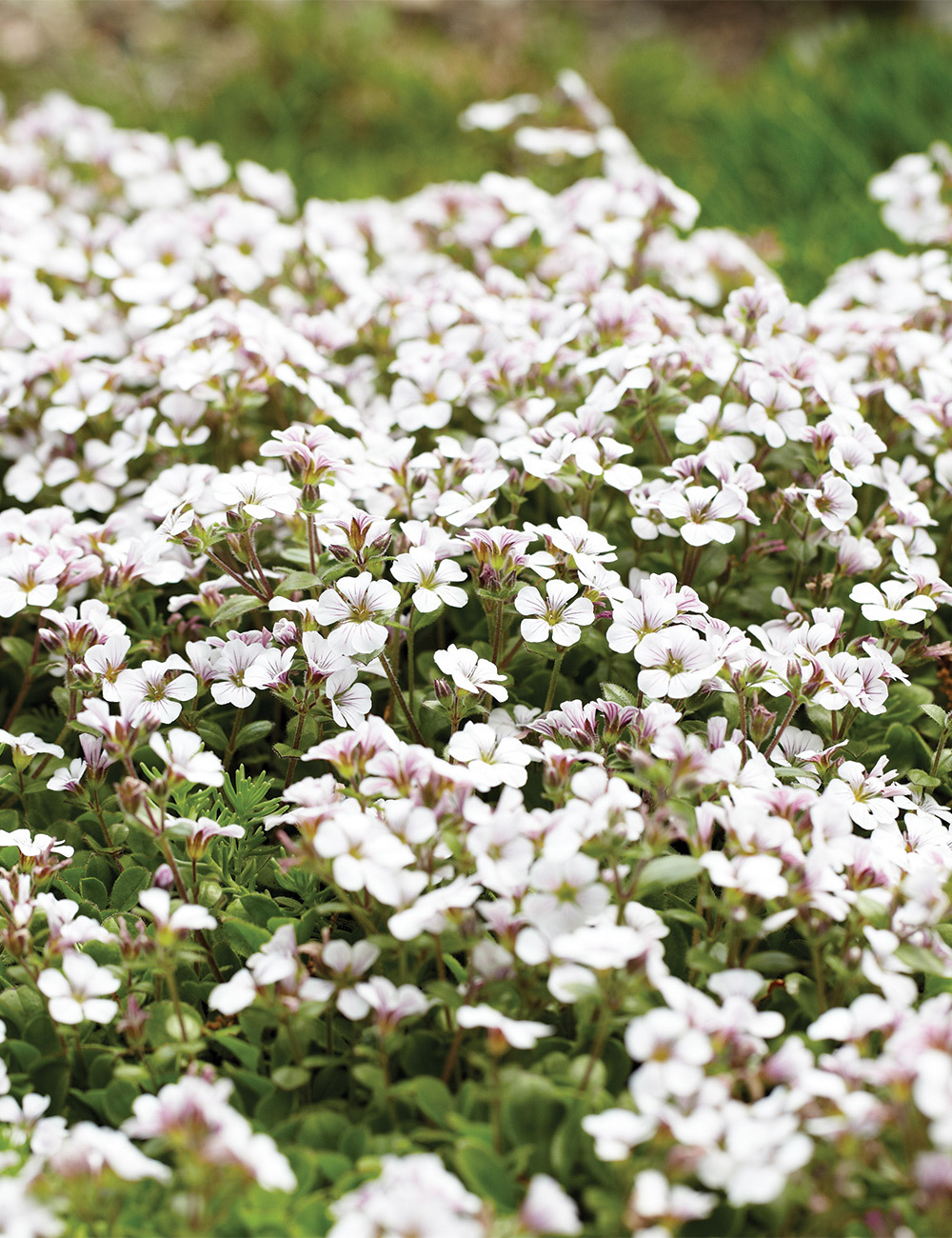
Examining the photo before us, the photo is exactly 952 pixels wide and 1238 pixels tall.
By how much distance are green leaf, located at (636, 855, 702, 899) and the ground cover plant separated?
14 millimetres

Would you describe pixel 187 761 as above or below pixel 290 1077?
above

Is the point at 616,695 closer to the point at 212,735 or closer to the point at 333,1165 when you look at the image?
the point at 212,735

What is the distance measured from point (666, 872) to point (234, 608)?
0.92 meters

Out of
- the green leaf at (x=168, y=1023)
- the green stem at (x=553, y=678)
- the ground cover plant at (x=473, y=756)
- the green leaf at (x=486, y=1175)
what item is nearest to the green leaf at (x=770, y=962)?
the ground cover plant at (x=473, y=756)

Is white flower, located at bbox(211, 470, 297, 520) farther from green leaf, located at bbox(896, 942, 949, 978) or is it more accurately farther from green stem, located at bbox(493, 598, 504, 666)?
green leaf, located at bbox(896, 942, 949, 978)

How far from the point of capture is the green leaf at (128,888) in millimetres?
1963

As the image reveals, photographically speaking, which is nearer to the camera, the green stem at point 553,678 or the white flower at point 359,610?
the white flower at point 359,610

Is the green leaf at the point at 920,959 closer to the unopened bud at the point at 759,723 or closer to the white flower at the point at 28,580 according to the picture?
the unopened bud at the point at 759,723

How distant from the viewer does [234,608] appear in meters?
2.02

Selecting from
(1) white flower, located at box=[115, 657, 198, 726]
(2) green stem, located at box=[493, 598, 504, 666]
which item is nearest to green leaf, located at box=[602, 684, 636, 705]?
(2) green stem, located at box=[493, 598, 504, 666]

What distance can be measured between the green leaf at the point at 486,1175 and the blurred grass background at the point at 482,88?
2.99m

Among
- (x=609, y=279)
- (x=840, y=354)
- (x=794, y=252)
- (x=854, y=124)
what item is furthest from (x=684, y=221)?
(x=854, y=124)

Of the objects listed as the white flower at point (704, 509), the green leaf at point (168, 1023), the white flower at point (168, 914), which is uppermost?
the white flower at point (704, 509)

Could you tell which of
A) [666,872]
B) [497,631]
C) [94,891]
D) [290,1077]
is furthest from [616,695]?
[94,891]
